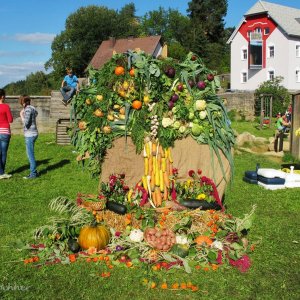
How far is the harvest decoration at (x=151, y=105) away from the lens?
6992 mm

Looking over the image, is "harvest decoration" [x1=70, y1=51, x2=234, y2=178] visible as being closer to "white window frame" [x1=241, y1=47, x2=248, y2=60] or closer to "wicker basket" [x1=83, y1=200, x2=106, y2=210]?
"wicker basket" [x1=83, y1=200, x2=106, y2=210]

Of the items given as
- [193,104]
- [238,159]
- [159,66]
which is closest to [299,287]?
[193,104]

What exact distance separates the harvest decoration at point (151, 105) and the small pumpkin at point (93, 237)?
135 cm

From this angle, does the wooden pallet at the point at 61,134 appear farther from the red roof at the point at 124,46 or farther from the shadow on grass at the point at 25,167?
the red roof at the point at 124,46

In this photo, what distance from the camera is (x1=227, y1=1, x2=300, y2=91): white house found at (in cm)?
4962

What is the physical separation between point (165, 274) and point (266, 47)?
163 ft

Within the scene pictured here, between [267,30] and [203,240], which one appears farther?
[267,30]

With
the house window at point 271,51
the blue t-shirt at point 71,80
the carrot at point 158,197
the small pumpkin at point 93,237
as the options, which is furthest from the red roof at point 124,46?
the small pumpkin at point 93,237

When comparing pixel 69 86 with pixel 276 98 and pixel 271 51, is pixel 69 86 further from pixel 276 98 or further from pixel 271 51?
pixel 271 51

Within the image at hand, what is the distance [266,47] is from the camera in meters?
51.8

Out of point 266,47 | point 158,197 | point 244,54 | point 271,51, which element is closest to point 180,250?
point 158,197

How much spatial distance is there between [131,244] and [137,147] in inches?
61.3

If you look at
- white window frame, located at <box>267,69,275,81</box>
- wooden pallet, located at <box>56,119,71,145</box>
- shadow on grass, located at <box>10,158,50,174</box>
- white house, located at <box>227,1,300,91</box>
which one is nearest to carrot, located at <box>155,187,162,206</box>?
shadow on grass, located at <box>10,158,50,174</box>

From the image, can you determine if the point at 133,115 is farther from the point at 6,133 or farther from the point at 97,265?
the point at 6,133
